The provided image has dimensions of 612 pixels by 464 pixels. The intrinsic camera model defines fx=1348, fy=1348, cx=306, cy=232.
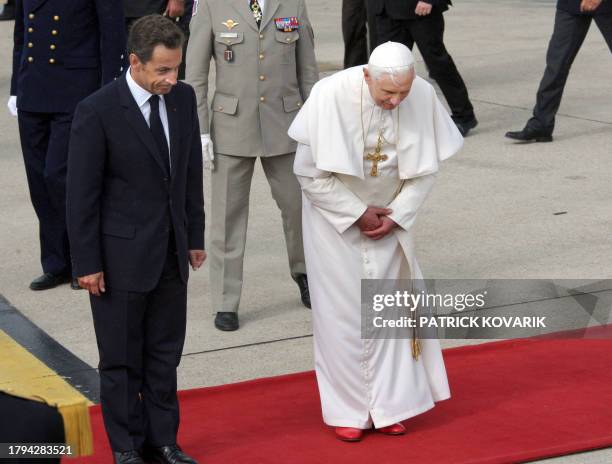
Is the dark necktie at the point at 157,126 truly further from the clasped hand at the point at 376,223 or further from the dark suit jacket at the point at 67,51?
the dark suit jacket at the point at 67,51

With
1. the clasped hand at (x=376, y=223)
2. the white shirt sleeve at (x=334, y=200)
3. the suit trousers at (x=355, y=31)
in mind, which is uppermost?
the white shirt sleeve at (x=334, y=200)

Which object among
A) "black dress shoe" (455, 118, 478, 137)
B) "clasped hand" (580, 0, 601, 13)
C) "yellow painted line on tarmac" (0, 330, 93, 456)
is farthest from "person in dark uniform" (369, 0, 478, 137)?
"yellow painted line on tarmac" (0, 330, 93, 456)

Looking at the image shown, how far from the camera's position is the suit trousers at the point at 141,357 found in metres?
4.79

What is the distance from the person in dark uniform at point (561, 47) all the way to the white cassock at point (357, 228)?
4.91m

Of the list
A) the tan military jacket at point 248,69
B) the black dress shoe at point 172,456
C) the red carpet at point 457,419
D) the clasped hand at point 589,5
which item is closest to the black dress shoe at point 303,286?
the tan military jacket at point 248,69

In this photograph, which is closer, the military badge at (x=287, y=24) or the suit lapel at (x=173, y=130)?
the suit lapel at (x=173, y=130)

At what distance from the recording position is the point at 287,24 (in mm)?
Result: 6473

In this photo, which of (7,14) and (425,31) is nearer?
(425,31)

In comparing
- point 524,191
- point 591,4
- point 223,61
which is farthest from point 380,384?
point 591,4

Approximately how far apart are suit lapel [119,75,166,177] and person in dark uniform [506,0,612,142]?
5704 millimetres

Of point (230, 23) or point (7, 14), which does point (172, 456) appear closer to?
point (230, 23)

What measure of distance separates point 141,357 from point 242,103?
1.98m

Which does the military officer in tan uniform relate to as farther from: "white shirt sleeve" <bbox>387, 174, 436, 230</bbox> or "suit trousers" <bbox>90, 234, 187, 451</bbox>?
"suit trousers" <bbox>90, 234, 187, 451</bbox>

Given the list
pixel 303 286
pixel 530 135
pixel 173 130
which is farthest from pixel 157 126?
pixel 530 135
